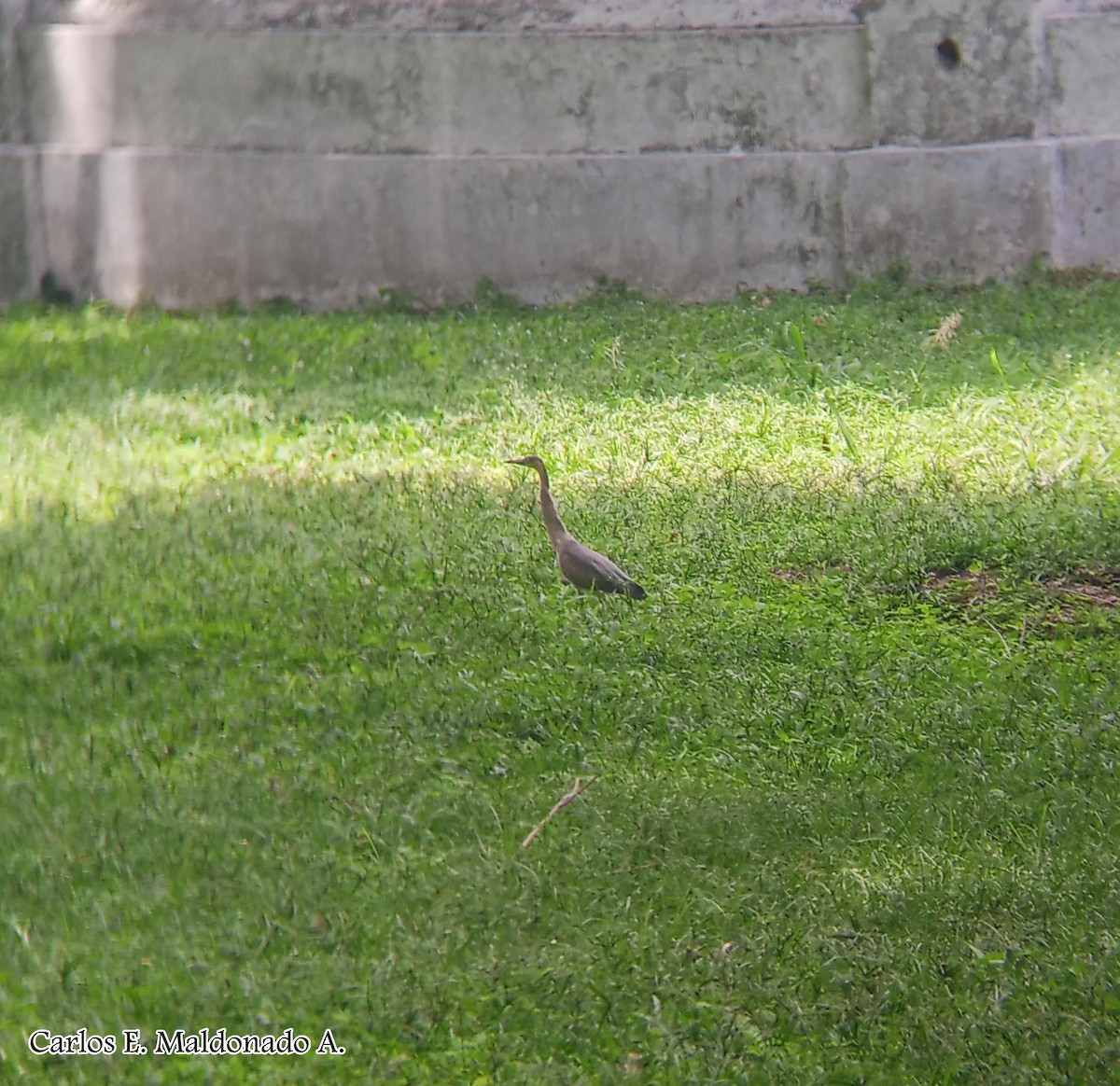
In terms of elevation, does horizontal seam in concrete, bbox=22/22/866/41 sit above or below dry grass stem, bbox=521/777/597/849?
above

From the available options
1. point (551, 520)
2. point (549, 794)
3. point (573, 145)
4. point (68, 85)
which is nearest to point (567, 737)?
point (549, 794)

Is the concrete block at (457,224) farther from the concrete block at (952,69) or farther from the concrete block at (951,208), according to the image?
the concrete block at (952,69)

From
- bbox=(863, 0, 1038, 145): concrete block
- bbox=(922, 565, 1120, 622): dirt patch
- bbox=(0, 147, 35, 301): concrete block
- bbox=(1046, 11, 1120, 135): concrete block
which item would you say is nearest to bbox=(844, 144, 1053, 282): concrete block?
bbox=(863, 0, 1038, 145): concrete block

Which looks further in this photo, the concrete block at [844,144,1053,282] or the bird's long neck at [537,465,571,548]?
the concrete block at [844,144,1053,282]

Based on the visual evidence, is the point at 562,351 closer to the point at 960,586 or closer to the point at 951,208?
the point at 951,208

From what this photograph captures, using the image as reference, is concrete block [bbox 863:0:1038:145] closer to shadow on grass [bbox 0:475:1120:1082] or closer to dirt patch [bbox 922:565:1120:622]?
shadow on grass [bbox 0:475:1120:1082]

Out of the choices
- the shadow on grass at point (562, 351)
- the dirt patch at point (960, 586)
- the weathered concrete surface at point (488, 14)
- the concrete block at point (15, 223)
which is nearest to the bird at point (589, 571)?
the dirt patch at point (960, 586)

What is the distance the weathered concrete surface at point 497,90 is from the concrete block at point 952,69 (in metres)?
0.18

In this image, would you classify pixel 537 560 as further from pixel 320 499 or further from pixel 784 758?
pixel 784 758

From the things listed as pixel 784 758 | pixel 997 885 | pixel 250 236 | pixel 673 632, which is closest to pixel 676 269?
pixel 250 236

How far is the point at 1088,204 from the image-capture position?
387 inches

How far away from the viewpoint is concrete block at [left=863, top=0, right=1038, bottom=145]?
31.5ft

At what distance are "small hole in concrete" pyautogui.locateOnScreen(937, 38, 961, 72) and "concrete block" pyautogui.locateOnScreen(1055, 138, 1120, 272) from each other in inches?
35.1

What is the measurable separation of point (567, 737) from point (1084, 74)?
24.3 feet
